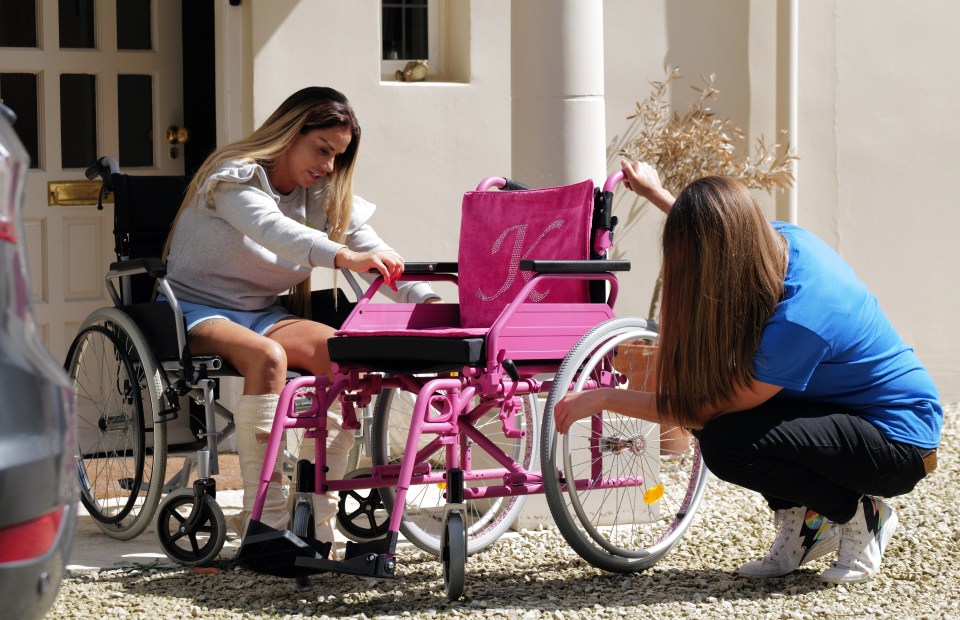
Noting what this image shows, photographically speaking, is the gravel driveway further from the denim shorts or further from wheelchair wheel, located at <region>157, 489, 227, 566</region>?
the denim shorts

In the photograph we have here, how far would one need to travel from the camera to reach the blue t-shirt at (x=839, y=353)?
3.14 metres

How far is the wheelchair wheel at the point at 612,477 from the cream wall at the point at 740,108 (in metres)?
1.63

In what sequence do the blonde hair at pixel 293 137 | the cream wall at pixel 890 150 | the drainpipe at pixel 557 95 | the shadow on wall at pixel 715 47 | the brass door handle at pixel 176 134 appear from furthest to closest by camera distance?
the cream wall at pixel 890 150 → the shadow on wall at pixel 715 47 → the brass door handle at pixel 176 134 → the drainpipe at pixel 557 95 → the blonde hair at pixel 293 137

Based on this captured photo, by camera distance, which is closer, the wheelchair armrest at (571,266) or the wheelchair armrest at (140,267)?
the wheelchair armrest at (571,266)

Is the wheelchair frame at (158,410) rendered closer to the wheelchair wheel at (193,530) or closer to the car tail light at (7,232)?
the wheelchair wheel at (193,530)

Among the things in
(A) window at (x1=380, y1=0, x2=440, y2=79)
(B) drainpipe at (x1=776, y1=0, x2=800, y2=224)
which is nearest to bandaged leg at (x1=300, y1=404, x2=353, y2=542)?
(A) window at (x1=380, y1=0, x2=440, y2=79)

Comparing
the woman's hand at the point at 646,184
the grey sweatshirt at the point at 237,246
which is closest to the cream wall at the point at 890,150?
the woman's hand at the point at 646,184

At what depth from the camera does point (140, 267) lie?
3.77 m

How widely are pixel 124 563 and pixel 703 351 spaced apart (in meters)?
1.70

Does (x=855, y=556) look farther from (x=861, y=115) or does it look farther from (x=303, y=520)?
(x=861, y=115)

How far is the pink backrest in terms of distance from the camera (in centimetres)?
363

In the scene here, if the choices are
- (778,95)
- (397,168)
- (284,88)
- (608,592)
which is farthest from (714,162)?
(608,592)

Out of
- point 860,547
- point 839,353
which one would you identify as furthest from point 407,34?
point 860,547

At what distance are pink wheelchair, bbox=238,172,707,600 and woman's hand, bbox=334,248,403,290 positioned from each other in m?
0.11
